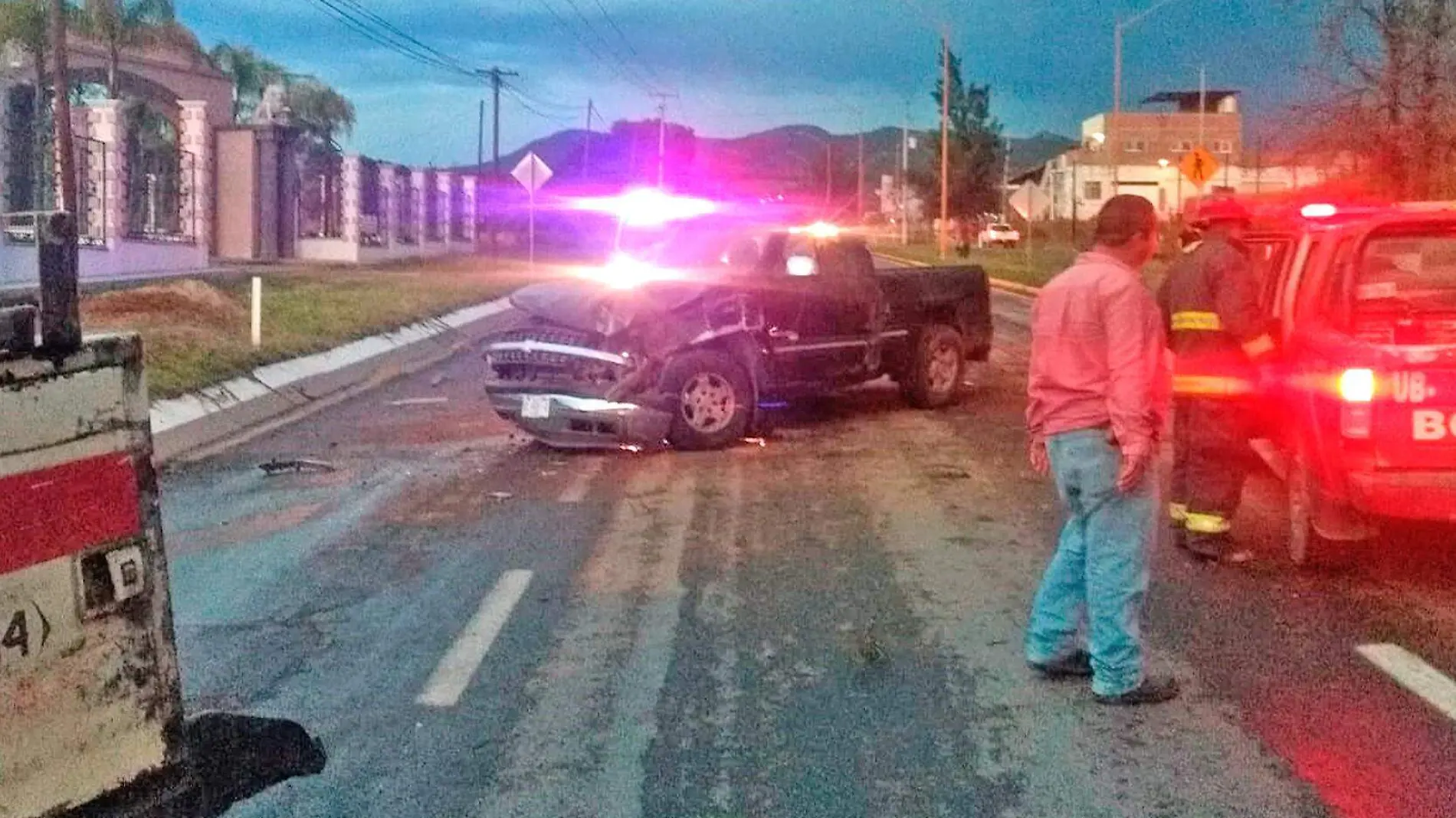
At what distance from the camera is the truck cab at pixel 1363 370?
769 centimetres

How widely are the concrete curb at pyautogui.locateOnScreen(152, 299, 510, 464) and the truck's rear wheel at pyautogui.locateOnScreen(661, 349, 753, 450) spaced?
146 inches

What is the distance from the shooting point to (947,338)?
16.2 metres

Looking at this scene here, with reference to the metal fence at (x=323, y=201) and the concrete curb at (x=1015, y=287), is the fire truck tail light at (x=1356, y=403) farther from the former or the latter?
the metal fence at (x=323, y=201)

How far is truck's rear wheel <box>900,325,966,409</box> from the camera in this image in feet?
52.3

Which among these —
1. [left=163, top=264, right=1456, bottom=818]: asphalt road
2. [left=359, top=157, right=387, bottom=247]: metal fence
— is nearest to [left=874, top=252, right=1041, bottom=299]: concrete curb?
[left=359, top=157, right=387, bottom=247]: metal fence

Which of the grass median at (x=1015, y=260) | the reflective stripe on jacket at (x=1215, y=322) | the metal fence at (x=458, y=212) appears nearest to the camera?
the reflective stripe on jacket at (x=1215, y=322)

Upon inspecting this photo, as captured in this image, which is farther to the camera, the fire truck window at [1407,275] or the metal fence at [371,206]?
the metal fence at [371,206]

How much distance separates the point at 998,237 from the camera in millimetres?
90000

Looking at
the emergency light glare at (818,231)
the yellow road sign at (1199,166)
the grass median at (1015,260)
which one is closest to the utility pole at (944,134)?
the grass median at (1015,260)

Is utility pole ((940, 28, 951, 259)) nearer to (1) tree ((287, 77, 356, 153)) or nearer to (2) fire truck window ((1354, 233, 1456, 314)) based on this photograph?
(1) tree ((287, 77, 356, 153))

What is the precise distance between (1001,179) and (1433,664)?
236 ft

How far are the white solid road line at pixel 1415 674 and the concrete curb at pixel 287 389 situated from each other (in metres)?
6.91

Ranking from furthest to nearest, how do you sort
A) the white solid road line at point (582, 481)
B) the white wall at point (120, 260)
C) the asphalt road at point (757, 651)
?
1. the white wall at point (120, 260)
2. the white solid road line at point (582, 481)
3. the asphalt road at point (757, 651)

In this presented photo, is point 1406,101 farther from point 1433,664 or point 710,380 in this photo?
point 1433,664
